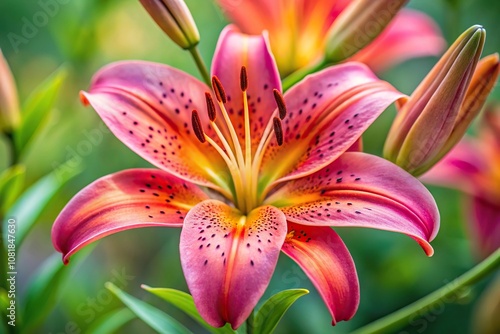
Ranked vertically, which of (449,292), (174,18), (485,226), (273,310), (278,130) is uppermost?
(174,18)

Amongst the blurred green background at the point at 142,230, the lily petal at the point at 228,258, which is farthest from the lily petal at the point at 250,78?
the blurred green background at the point at 142,230

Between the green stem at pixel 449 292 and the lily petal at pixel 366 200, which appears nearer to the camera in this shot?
the lily petal at pixel 366 200

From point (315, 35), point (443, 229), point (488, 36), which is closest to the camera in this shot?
point (315, 35)

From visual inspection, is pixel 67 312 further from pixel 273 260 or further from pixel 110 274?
pixel 273 260

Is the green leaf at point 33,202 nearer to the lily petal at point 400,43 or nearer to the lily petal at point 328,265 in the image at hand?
the lily petal at point 328,265

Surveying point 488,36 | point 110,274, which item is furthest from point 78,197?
point 488,36

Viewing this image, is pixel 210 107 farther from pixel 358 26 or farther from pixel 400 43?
pixel 400 43

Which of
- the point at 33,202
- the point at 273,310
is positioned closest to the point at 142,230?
the point at 33,202
